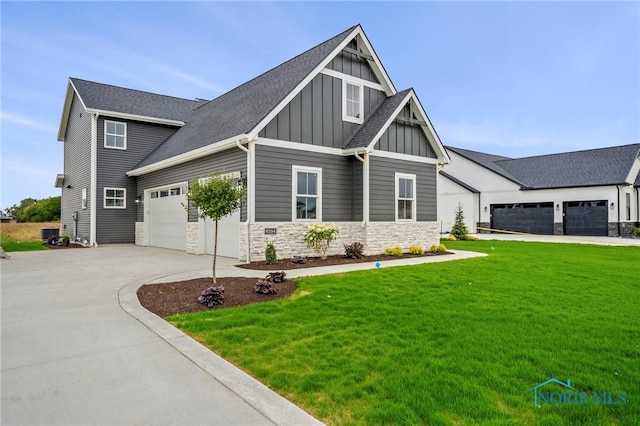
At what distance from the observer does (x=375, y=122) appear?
13008 mm

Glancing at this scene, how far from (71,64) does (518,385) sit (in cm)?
2625

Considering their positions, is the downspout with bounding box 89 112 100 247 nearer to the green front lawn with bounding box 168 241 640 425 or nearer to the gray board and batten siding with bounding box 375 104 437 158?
the gray board and batten siding with bounding box 375 104 437 158

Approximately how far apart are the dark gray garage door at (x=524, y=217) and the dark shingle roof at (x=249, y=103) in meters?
20.9

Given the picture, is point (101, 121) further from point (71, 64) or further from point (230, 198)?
point (230, 198)

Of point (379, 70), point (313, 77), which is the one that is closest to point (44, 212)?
point (313, 77)

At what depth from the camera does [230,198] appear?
7.31 meters

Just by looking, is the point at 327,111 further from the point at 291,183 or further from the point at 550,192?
the point at 550,192

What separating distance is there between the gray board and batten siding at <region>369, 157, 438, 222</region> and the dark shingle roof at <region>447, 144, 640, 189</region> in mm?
16040

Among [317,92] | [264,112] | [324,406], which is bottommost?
[324,406]

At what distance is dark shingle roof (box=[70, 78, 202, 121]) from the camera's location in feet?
59.4

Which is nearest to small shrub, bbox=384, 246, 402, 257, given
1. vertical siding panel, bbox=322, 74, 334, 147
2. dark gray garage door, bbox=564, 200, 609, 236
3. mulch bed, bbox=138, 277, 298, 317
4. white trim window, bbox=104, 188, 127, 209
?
vertical siding panel, bbox=322, 74, 334, 147

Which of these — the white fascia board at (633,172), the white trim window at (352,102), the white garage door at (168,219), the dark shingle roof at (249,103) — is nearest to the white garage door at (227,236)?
the white garage door at (168,219)

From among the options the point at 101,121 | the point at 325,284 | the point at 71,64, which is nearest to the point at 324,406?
the point at 325,284

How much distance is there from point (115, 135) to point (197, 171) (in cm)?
778
